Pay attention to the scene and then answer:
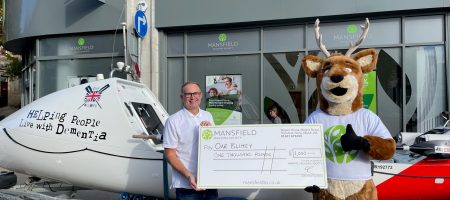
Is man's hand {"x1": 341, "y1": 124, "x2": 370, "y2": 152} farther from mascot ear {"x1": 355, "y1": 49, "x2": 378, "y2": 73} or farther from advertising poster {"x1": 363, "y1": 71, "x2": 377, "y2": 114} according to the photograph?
advertising poster {"x1": 363, "y1": 71, "x2": 377, "y2": 114}

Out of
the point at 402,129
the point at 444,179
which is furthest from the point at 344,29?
the point at 444,179

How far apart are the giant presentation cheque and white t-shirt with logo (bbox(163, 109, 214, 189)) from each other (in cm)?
7

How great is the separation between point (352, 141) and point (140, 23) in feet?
23.1

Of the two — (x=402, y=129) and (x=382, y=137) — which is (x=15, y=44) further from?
(x=382, y=137)

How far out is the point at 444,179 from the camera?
3.87 metres

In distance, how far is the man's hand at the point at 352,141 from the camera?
3.05m

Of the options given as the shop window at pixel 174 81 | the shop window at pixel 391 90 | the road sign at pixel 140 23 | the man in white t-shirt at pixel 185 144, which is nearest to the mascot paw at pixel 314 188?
the man in white t-shirt at pixel 185 144

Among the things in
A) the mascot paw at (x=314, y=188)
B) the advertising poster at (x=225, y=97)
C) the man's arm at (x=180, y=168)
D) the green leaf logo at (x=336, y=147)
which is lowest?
the mascot paw at (x=314, y=188)

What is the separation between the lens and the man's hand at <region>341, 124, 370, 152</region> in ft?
10.00

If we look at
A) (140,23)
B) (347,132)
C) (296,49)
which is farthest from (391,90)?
(347,132)

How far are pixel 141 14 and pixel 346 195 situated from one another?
6923 millimetres

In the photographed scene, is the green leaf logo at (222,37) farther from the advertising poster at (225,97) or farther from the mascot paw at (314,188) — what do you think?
the mascot paw at (314,188)

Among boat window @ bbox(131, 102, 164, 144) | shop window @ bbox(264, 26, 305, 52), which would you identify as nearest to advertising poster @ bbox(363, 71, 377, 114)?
shop window @ bbox(264, 26, 305, 52)

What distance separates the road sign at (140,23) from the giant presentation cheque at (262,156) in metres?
6.23
